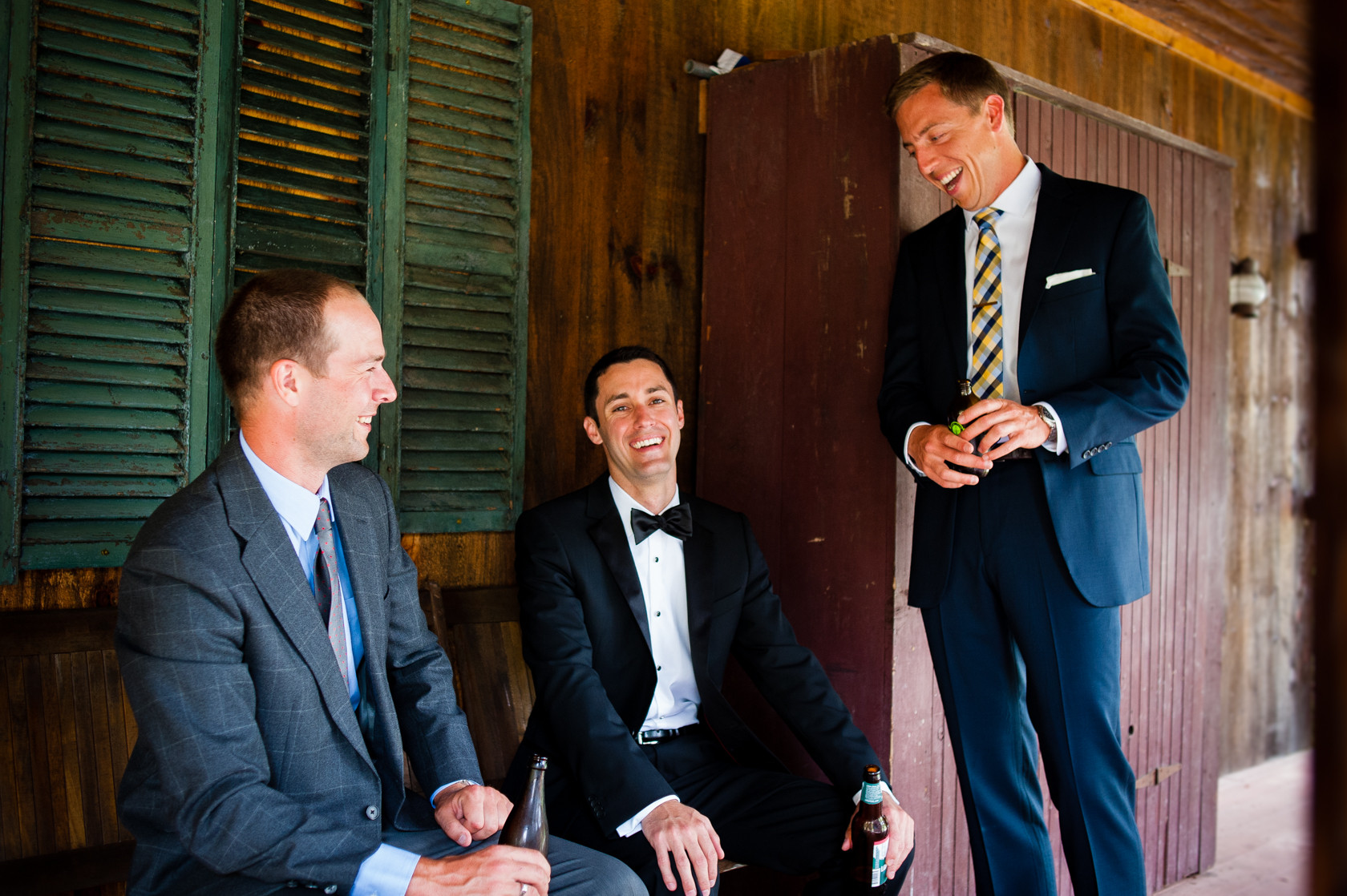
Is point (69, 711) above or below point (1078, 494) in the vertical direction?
below

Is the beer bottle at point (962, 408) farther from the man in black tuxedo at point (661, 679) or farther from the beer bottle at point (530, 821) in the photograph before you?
the beer bottle at point (530, 821)

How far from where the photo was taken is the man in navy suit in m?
2.06

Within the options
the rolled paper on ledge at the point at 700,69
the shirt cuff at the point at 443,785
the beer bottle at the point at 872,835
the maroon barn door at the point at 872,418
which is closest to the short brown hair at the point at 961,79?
the maroon barn door at the point at 872,418

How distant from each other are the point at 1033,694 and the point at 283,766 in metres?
1.48

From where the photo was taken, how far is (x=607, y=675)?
2.37 meters

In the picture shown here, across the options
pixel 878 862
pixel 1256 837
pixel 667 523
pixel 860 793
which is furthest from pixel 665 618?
pixel 1256 837

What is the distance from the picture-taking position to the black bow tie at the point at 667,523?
2422 mm

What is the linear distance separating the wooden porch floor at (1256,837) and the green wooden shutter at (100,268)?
3008 mm

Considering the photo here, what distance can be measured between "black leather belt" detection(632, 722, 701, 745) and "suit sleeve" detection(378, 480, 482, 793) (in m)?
0.50

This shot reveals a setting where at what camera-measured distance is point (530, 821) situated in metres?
1.78

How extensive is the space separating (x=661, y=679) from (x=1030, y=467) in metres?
0.99

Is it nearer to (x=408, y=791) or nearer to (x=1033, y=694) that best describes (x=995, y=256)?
(x=1033, y=694)

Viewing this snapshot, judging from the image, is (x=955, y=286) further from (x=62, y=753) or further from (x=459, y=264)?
(x=62, y=753)

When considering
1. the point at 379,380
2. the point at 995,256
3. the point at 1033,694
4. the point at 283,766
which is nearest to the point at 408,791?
the point at 283,766
